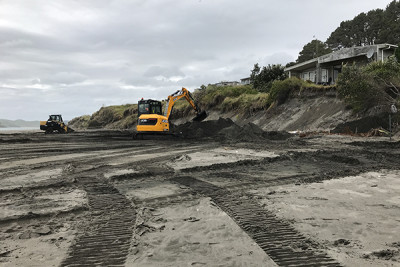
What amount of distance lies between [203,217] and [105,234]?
1.38 meters

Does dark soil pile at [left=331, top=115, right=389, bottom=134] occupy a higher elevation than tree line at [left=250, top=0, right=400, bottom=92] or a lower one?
lower

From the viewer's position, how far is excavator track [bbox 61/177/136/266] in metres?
3.13

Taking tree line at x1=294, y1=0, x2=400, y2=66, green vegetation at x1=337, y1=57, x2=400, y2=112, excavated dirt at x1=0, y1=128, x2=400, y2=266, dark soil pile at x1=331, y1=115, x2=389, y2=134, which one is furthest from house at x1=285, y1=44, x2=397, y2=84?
excavated dirt at x1=0, y1=128, x2=400, y2=266

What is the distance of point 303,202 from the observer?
5.05 meters

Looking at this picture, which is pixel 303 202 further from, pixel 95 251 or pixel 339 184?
pixel 95 251

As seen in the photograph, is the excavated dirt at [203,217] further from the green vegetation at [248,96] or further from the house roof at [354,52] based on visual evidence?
the house roof at [354,52]

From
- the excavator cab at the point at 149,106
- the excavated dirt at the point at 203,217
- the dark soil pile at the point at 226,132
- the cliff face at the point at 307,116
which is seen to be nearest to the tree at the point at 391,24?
the cliff face at the point at 307,116

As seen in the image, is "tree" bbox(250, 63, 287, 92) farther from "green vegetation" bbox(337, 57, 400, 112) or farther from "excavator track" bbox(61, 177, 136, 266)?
"excavator track" bbox(61, 177, 136, 266)

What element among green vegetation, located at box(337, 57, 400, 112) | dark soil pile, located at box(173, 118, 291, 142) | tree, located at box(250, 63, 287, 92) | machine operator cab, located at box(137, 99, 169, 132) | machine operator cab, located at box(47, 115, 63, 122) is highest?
tree, located at box(250, 63, 287, 92)

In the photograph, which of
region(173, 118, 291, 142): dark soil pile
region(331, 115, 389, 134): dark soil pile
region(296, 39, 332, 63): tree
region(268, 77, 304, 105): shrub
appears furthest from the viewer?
region(296, 39, 332, 63): tree

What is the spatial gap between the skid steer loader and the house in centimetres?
2937

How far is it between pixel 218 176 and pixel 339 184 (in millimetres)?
2738

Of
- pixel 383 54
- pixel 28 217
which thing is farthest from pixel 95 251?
pixel 383 54

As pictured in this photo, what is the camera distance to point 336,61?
33.4 metres
